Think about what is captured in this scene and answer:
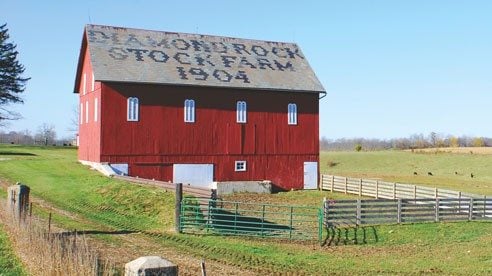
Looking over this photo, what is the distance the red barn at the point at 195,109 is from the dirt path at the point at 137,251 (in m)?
15.0

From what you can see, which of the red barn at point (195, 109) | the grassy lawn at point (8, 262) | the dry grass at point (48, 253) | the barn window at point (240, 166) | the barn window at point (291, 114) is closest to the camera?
the dry grass at point (48, 253)

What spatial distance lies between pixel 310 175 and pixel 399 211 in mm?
17644

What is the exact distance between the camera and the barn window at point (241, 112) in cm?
3972

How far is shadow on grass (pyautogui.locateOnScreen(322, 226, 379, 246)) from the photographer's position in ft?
71.7

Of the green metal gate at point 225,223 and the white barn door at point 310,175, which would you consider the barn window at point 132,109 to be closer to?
the white barn door at point 310,175

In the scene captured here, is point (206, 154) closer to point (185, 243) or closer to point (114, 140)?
point (114, 140)

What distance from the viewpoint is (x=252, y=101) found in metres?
40.2

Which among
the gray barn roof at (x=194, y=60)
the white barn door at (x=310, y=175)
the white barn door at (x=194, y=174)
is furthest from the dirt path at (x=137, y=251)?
the white barn door at (x=310, y=175)

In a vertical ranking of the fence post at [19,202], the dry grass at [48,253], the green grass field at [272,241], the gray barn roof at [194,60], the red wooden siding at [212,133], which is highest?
the gray barn roof at [194,60]

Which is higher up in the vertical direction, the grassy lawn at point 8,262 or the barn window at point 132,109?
the barn window at point 132,109

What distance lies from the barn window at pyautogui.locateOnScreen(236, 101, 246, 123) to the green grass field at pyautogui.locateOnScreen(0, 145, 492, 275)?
11.5m

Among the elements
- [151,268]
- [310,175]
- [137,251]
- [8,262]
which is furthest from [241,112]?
[151,268]

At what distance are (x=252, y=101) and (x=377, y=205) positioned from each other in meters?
17.6

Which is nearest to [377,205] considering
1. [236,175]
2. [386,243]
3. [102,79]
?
[386,243]
